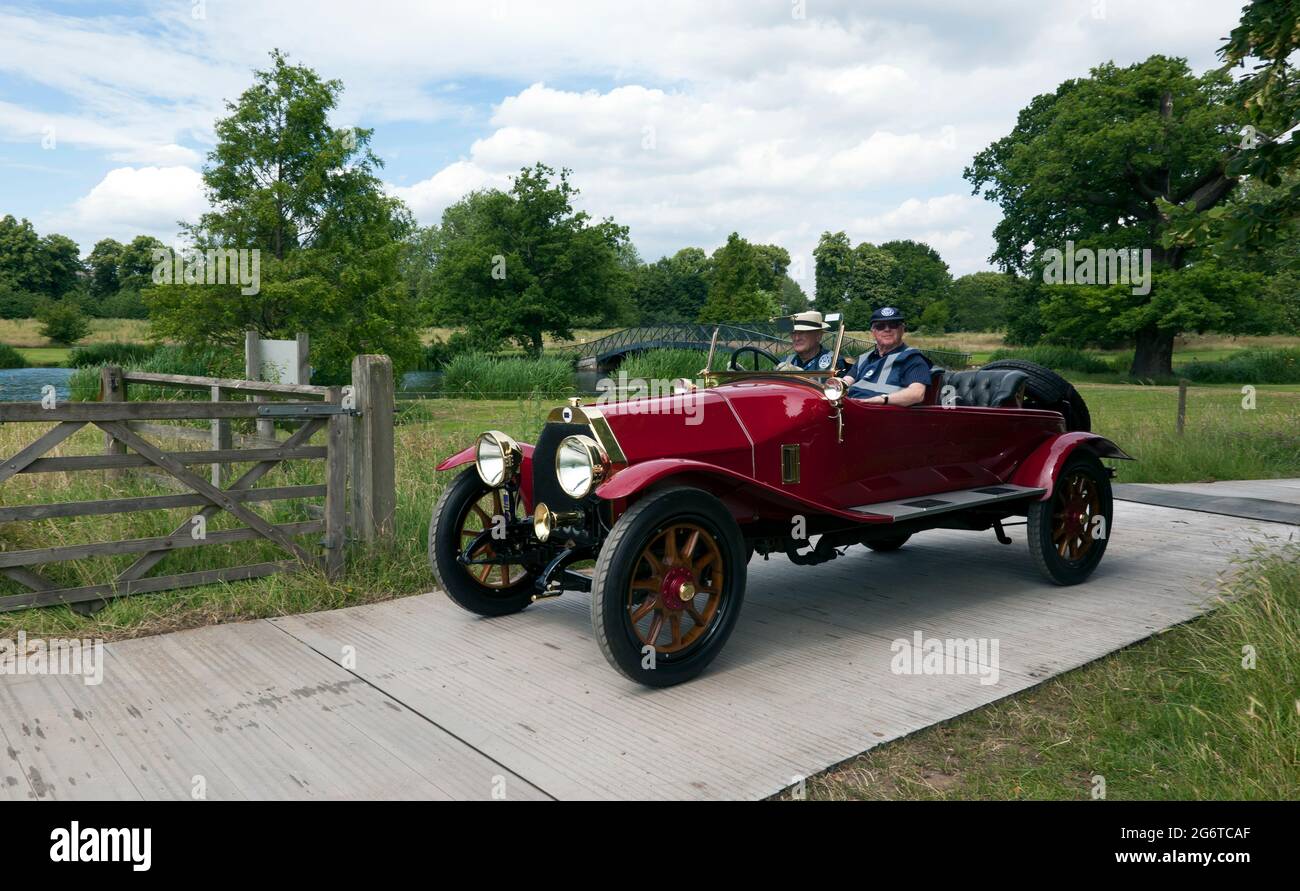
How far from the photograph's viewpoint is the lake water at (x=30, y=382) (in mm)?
22141

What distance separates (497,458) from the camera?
5184 mm

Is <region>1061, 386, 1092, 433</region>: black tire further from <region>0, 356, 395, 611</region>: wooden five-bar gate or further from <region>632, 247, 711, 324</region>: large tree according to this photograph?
<region>632, 247, 711, 324</region>: large tree

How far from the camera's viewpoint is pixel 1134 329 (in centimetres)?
3419

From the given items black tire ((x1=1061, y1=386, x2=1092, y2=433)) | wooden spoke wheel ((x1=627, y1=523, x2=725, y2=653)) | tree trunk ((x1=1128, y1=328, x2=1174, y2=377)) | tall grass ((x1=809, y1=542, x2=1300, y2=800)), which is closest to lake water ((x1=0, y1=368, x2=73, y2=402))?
wooden spoke wheel ((x1=627, y1=523, x2=725, y2=653))

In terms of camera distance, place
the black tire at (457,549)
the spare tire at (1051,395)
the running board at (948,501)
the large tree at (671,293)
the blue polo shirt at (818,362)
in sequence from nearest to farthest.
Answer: the running board at (948,501), the black tire at (457,549), the blue polo shirt at (818,362), the spare tire at (1051,395), the large tree at (671,293)

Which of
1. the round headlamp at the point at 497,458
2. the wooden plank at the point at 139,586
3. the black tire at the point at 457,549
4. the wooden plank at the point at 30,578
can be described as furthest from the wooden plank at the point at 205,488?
the round headlamp at the point at 497,458

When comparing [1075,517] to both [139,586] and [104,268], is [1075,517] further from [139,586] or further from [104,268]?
[104,268]

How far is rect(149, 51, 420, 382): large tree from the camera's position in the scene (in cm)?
2238

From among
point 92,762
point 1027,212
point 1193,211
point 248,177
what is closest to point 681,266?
point 1027,212

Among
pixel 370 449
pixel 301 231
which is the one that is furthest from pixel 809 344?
pixel 301 231

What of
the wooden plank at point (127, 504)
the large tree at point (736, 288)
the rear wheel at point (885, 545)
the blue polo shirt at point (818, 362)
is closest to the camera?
the wooden plank at point (127, 504)

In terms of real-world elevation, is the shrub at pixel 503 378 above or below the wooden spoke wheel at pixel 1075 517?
above

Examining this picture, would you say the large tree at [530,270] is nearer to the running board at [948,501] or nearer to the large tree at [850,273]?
the large tree at [850,273]
